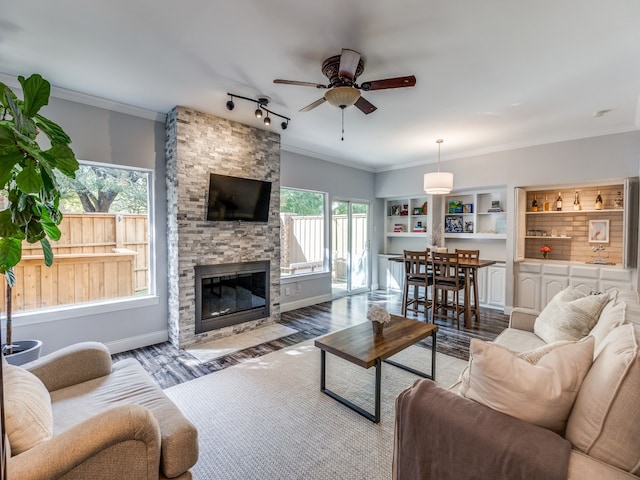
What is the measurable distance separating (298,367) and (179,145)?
2728mm

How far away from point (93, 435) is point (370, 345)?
1.76m

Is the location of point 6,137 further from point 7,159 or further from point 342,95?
point 342,95

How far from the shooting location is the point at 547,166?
15.0 ft

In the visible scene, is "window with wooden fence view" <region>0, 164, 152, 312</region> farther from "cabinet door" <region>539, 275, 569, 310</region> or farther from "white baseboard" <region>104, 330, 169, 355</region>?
"cabinet door" <region>539, 275, 569, 310</region>

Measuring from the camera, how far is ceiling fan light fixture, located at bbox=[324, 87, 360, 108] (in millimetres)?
2400

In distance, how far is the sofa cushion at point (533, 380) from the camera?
1.15 metres

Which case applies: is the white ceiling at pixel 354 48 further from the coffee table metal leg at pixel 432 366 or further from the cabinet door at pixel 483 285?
the cabinet door at pixel 483 285

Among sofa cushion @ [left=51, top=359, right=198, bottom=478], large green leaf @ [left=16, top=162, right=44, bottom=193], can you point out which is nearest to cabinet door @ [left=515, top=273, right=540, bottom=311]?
sofa cushion @ [left=51, top=359, right=198, bottom=478]

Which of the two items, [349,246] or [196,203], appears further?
[349,246]

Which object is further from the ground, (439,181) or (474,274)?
(439,181)

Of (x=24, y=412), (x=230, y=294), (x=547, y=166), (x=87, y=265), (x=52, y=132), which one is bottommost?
(x=230, y=294)

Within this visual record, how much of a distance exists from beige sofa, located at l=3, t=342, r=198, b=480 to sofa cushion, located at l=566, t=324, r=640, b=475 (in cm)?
151

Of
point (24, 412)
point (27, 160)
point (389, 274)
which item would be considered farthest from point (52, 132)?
point (389, 274)

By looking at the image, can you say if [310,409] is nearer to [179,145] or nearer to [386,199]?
[179,145]
